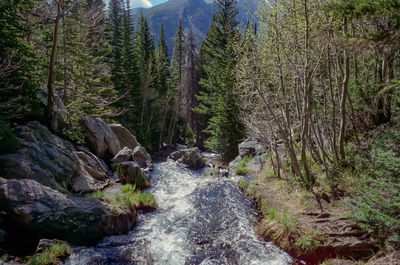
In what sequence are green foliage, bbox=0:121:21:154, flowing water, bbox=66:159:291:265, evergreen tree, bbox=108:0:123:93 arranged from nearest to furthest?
flowing water, bbox=66:159:291:265 < green foliage, bbox=0:121:21:154 < evergreen tree, bbox=108:0:123:93

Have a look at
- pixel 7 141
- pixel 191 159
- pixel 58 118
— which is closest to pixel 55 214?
pixel 7 141

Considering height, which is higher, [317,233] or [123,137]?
[317,233]

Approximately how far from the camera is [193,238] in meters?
7.04

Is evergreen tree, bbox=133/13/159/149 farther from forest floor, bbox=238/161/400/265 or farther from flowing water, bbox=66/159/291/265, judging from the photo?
forest floor, bbox=238/161/400/265

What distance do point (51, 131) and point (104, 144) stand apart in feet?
11.4

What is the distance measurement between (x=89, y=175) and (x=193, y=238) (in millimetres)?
5954


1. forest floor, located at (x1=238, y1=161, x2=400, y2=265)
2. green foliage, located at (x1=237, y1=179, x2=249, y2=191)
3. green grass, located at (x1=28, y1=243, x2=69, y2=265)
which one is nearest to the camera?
green grass, located at (x1=28, y1=243, x2=69, y2=265)

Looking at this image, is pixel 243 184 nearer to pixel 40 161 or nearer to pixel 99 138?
pixel 40 161

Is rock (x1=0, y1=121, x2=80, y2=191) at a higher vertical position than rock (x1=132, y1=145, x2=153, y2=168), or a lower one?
higher

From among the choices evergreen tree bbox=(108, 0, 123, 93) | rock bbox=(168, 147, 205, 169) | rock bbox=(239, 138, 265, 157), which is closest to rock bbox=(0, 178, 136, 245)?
rock bbox=(239, 138, 265, 157)

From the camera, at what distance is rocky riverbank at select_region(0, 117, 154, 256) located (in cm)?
577

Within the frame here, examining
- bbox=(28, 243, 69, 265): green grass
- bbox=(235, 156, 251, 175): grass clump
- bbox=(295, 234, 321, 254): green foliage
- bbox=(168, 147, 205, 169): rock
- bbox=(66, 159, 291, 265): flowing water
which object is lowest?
bbox=(168, 147, 205, 169): rock

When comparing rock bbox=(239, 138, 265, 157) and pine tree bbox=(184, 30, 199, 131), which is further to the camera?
pine tree bbox=(184, 30, 199, 131)

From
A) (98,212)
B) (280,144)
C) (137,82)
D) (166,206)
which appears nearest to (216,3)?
(137,82)
